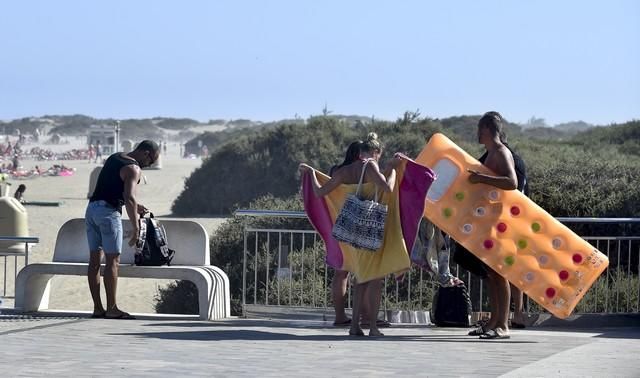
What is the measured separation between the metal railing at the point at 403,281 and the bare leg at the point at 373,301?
1210 millimetres

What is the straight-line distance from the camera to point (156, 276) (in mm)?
12133

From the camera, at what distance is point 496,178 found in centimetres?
1060

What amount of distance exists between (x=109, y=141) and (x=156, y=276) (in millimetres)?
74450

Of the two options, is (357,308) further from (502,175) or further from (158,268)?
(158,268)

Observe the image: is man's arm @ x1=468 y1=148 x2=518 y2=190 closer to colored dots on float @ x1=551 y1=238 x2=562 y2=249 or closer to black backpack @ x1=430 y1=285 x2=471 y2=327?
colored dots on float @ x1=551 y1=238 x2=562 y2=249

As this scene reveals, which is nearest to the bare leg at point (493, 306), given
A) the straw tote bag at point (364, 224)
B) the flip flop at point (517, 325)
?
the flip flop at point (517, 325)

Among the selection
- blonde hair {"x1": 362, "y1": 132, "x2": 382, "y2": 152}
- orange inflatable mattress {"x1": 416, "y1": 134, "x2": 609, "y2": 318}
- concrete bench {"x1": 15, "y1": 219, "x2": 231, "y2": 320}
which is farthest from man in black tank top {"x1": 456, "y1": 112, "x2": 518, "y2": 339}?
concrete bench {"x1": 15, "y1": 219, "x2": 231, "y2": 320}

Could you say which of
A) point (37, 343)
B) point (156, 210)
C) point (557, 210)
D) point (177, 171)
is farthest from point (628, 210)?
point (177, 171)

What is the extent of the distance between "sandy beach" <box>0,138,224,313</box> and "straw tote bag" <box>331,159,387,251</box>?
4.77 m

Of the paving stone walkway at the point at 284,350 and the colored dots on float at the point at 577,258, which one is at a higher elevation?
the colored dots on float at the point at 577,258

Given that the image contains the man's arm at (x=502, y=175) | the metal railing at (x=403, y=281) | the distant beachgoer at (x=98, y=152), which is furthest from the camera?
the distant beachgoer at (x=98, y=152)

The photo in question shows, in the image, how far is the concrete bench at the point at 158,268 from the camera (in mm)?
12086

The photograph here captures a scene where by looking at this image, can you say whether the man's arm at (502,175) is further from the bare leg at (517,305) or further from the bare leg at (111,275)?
the bare leg at (111,275)

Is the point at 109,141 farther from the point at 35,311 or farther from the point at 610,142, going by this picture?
the point at 35,311
